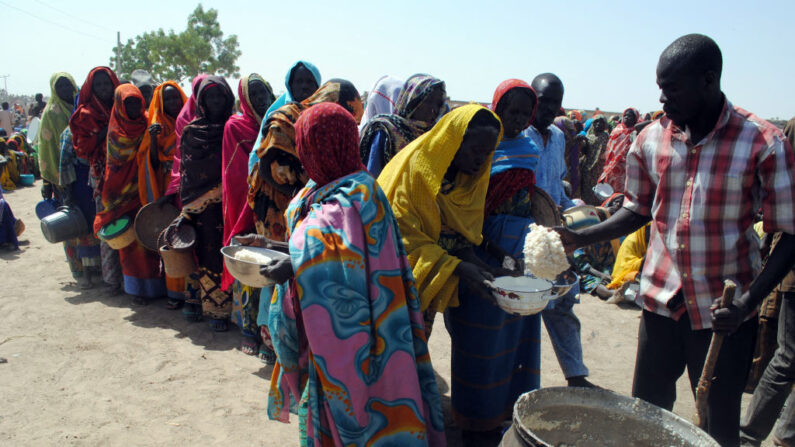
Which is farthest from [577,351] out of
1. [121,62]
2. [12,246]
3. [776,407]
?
[121,62]

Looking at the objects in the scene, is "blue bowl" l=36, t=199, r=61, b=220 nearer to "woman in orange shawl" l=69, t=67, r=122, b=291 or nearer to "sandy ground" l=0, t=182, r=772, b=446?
"sandy ground" l=0, t=182, r=772, b=446

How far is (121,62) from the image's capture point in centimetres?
3691

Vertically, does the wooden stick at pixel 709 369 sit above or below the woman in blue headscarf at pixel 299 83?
below

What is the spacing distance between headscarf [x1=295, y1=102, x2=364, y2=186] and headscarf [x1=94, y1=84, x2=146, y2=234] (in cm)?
411

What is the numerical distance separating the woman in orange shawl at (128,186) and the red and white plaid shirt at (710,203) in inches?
202

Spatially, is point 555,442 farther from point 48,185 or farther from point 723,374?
point 48,185

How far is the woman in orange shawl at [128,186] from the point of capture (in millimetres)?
5613

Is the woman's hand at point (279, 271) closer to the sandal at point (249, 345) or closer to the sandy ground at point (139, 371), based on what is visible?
the sandy ground at point (139, 371)

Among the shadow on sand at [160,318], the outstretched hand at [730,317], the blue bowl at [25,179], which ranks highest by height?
the outstretched hand at [730,317]

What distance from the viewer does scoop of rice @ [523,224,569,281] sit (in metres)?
2.47

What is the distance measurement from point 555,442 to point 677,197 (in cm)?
114

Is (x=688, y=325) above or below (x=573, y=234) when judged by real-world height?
below

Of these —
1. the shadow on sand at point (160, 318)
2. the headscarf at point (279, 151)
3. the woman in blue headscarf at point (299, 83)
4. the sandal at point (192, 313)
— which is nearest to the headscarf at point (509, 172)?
the headscarf at point (279, 151)

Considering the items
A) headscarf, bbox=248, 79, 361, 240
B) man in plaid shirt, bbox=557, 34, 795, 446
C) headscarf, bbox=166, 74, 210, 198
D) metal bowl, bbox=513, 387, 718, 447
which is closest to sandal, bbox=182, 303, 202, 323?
headscarf, bbox=166, 74, 210, 198
